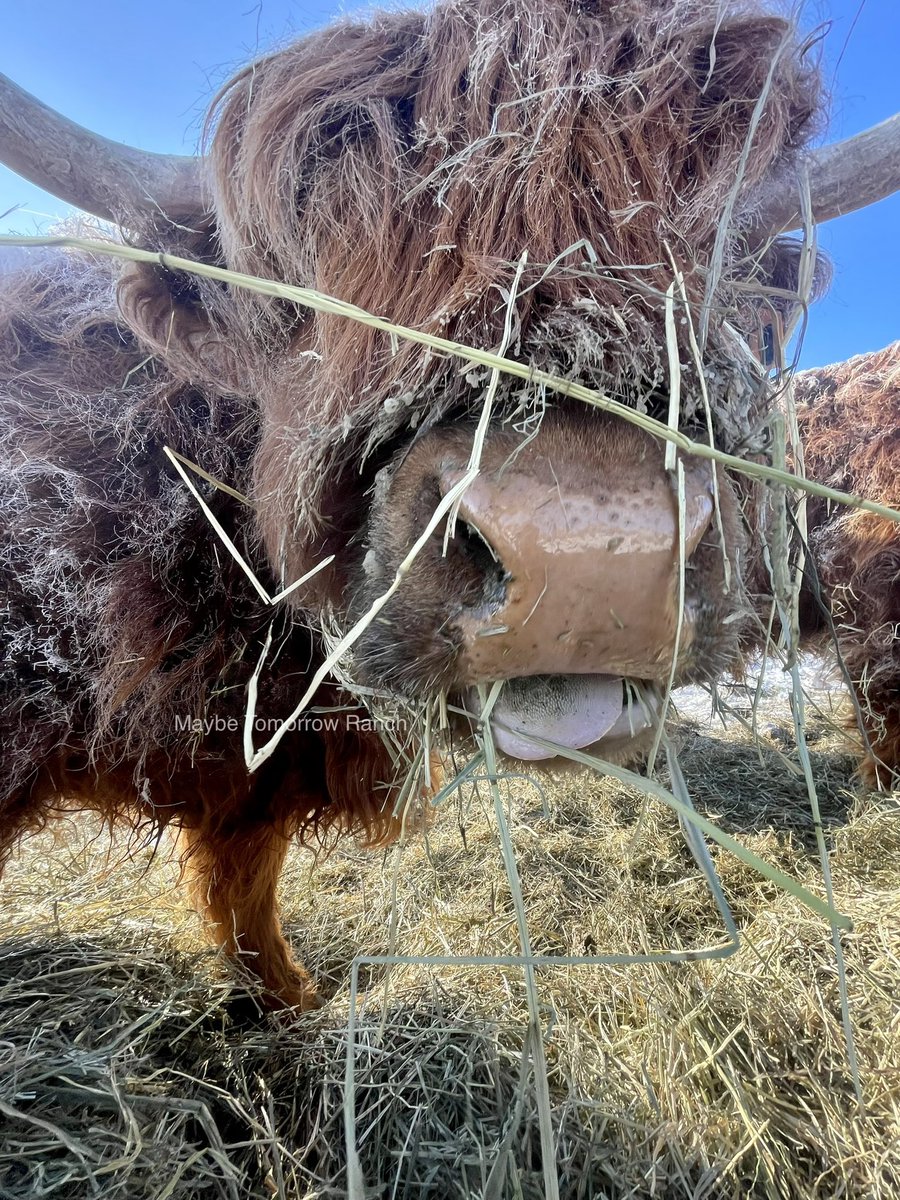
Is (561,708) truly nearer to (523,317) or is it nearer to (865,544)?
(523,317)

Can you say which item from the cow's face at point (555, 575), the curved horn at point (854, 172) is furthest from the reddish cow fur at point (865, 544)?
the cow's face at point (555, 575)

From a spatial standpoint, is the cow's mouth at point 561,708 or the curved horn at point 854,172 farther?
the curved horn at point 854,172

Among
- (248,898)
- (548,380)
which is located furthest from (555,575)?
(248,898)

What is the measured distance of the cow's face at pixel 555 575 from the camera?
0.98 meters

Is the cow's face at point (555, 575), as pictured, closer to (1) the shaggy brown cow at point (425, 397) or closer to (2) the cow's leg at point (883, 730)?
(1) the shaggy brown cow at point (425, 397)

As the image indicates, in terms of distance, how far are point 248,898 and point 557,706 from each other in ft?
6.02

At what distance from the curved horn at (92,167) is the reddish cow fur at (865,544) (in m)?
3.64

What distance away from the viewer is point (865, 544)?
12.1ft

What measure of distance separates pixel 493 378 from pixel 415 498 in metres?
0.26

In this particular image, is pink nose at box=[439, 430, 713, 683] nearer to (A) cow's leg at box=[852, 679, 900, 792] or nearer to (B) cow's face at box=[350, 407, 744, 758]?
(B) cow's face at box=[350, 407, 744, 758]

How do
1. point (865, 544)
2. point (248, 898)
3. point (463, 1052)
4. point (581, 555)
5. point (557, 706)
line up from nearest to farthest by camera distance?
point (581, 555) → point (557, 706) → point (463, 1052) → point (248, 898) → point (865, 544)

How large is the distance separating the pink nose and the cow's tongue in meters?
0.17

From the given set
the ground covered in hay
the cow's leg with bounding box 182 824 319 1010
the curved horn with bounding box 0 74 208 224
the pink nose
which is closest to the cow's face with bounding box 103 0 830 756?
the pink nose

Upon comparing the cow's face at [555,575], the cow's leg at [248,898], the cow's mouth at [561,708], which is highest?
the cow's face at [555,575]
